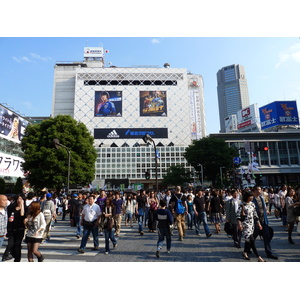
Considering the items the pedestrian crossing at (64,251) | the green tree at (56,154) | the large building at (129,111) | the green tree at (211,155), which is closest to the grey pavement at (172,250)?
the pedestrian crossing at (64,251)

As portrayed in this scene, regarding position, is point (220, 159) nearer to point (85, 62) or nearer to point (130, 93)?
point (130, 93)

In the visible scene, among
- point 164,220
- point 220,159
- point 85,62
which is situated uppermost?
point 85,62

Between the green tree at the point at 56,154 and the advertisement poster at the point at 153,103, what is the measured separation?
5059 centimetres

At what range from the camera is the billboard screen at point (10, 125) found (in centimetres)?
3747

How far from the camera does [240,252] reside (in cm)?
697

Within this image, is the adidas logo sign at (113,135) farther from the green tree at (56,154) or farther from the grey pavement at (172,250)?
the grey pavement at (172,250)

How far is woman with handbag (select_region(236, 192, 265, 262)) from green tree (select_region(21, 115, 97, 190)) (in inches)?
843

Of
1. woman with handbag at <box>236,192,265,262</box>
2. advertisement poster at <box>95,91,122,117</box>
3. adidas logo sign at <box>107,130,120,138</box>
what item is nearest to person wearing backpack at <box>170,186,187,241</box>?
woman with handbag at <box>236,192,265,262</box>

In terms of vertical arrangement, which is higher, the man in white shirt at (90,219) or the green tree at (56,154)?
the green tree at (56,154)

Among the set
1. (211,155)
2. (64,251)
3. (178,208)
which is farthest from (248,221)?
(211,155)
